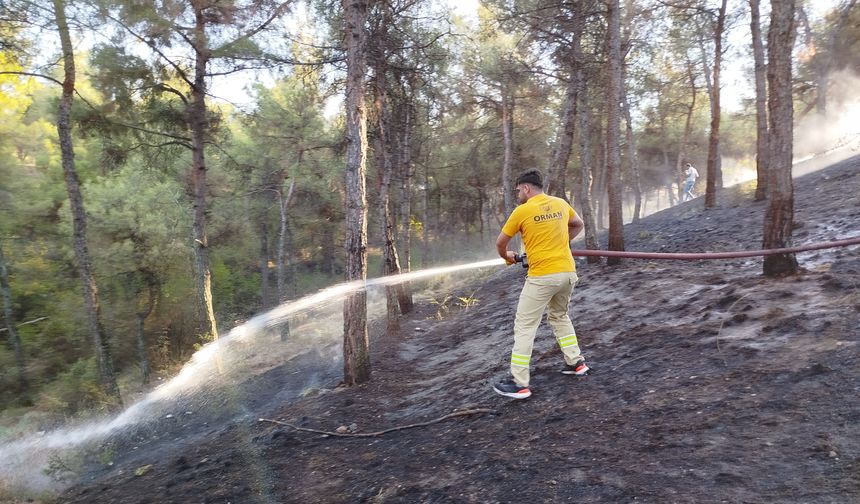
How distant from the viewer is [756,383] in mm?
3744

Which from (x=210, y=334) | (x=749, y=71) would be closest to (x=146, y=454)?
(x=210, y=334)

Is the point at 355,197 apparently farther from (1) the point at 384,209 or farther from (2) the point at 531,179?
(1) the point at 384,209

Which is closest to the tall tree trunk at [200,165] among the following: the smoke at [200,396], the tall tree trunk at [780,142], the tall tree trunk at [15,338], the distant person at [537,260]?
the smoke at [200,396]

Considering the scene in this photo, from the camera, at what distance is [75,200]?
387 inches

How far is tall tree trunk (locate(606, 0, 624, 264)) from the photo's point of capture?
30.8ft

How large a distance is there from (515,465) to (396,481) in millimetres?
997

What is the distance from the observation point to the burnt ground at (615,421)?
2965 millimetres

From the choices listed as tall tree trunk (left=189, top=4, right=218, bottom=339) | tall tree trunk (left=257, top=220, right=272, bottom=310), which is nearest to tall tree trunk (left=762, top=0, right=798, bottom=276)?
tall tree trunk (left=189, top=4, right=218, bottom=339)

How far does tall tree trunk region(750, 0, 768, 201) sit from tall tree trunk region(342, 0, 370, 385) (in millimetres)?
10273

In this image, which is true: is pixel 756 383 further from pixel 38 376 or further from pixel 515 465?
pixel 38 376

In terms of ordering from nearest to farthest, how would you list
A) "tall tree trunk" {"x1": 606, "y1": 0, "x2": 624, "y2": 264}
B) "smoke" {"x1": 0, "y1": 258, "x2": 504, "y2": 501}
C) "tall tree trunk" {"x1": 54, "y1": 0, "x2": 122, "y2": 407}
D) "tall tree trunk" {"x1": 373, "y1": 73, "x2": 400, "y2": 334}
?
"smoke" {"x1": 0, "y1": 258, "x2": 504, "y2": 501}, "tall tree trunk" {"x1": 606, "y1": 0, "x2": 624, "y2": 264}, "tall tree trunk" {"x1": 54, "y1": 0, "x2": 122, "y2": 407}, "tall tree trunk" {"x1": 373, "y1": 73, "x2": 400, "y2": 334}

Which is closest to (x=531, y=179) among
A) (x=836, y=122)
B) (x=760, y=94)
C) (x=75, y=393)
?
(x=760, y=94)

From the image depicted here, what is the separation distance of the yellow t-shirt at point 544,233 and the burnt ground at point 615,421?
129 cm

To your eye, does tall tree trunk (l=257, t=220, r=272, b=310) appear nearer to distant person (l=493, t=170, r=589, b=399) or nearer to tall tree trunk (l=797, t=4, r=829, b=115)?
distant person (l=493, t=170, r=589, b=399)
